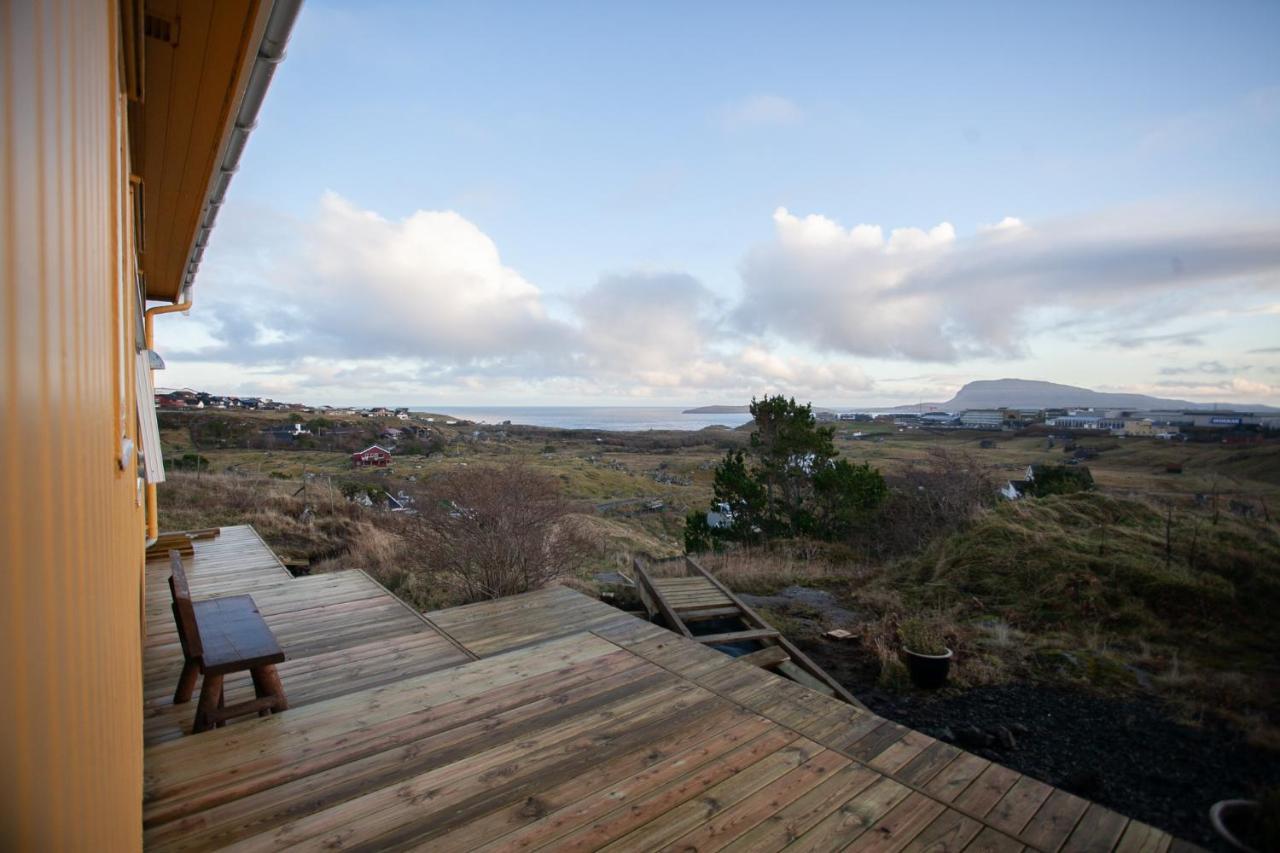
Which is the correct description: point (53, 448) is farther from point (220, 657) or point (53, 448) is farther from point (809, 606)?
point (809, 606)

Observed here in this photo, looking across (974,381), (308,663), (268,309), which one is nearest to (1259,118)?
(308,663)

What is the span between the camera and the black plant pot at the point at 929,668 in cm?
529

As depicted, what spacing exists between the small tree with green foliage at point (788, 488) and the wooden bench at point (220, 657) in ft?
30.7

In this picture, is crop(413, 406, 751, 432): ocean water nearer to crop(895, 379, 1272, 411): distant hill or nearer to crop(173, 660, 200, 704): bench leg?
crop(895, 379, 1272, 411): distant hill

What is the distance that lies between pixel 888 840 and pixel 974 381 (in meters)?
65.4

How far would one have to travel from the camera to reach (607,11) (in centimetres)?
1002

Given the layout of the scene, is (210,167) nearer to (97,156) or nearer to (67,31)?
(97,156)

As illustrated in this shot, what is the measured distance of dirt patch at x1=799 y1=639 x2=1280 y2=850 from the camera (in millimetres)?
3740

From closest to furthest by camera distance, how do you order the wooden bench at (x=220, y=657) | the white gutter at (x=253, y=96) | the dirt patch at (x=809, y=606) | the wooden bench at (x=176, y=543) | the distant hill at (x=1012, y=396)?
the white gutter at (x=253, y=96)
the wooden bench at (x=220, y=657)
the wooden bench at (x=176, y=543)
the dirt patch at (x=809, y=606)
the distant hill at (x=1012, y=396)

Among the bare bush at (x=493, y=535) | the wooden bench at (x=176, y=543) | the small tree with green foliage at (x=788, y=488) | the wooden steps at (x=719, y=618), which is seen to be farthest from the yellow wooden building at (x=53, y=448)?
the small tree with green foliage at (x=788, y=488)

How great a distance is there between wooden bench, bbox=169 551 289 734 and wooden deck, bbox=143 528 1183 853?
113mm

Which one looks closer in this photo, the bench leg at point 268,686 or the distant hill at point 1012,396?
the bench leg at point 268,686

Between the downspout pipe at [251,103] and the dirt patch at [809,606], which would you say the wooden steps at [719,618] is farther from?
the downspout pipe at [251,103]

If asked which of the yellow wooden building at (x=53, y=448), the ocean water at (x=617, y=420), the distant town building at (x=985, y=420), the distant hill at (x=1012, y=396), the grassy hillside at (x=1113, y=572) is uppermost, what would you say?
the distant hill at (x=1012, y=396)
